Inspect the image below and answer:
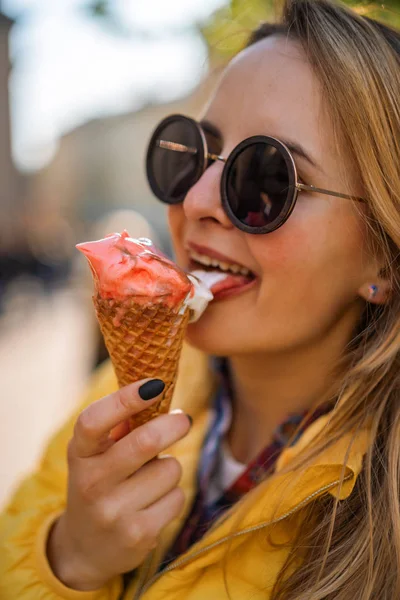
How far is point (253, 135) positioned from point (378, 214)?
475mm

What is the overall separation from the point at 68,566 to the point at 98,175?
1098 inches

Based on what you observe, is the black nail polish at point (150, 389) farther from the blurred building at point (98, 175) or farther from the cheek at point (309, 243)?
the blurred building at point (98, 175)

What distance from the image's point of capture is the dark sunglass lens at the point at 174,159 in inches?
81.4

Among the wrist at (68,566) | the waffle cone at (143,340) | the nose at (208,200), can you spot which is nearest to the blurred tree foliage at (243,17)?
the nose at (208,200)

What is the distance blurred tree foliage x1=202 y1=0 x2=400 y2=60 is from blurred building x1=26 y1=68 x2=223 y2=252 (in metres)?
17.7

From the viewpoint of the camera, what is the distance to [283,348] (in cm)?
200

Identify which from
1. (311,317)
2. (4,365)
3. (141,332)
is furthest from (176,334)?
(4,365)

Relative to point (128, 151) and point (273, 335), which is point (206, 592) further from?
point (128, 151)

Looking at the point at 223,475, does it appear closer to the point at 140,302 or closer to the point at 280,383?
the point at 280,383

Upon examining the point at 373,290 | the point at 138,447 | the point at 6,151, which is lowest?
the point at 6,151

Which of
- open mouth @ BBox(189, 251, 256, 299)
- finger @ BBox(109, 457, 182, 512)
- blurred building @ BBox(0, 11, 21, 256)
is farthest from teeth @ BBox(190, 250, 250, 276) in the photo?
blurred building @ BBox(0, 11, 21, 256)

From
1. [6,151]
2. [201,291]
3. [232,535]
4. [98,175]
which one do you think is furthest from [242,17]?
[98,175]

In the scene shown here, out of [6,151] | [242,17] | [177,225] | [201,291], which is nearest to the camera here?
[201,291]

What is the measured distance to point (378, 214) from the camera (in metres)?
1.86
